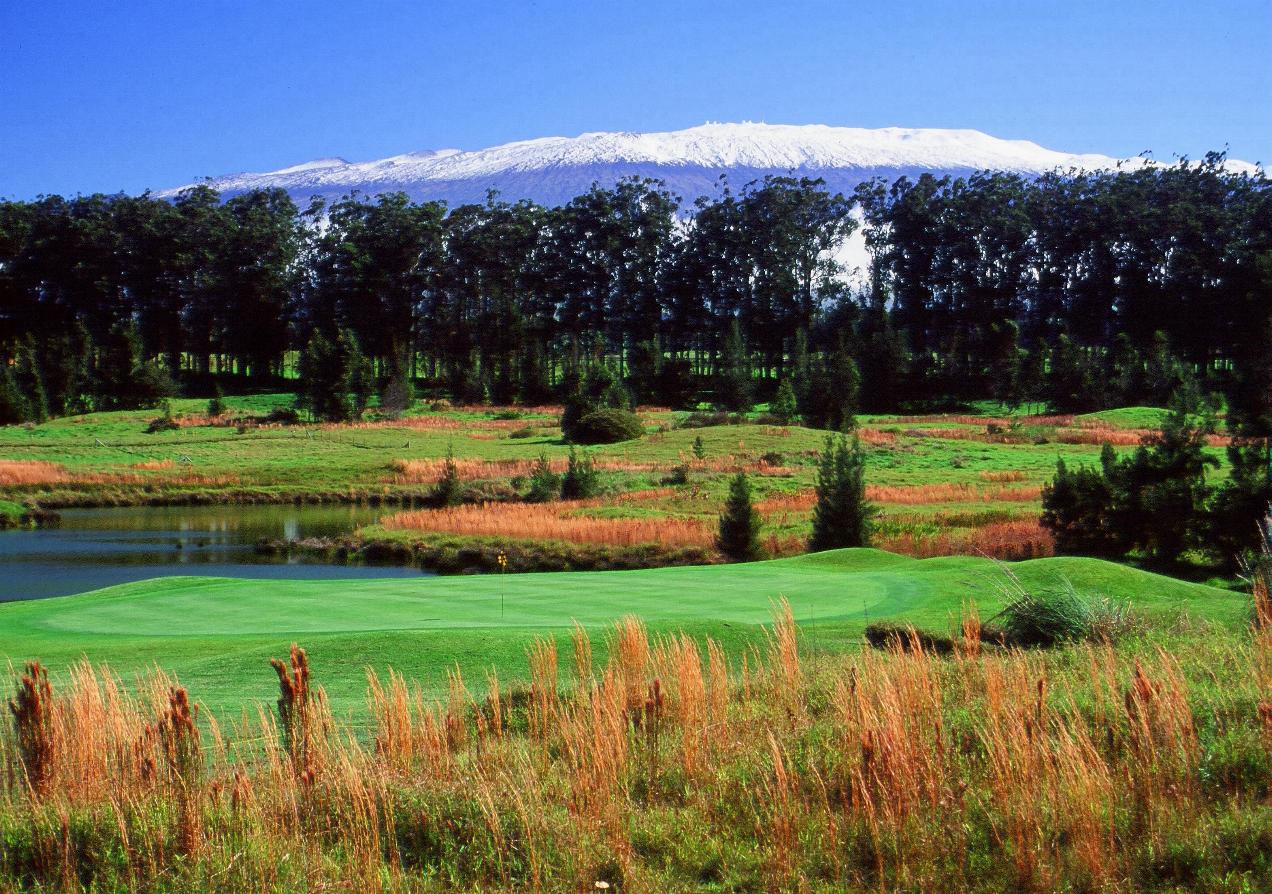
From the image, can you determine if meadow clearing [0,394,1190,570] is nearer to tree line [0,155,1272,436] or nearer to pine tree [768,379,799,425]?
pine tree [768,379,799,425]

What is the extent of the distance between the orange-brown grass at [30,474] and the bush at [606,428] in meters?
25.1

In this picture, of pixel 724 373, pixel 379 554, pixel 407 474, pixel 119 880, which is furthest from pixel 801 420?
pixel 119 880

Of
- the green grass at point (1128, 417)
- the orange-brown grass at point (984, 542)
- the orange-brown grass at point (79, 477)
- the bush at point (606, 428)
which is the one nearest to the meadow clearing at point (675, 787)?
the orange-brown grass at point (984, 542)

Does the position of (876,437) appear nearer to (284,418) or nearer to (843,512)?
(843,512)

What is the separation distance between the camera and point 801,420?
7300 centimetres

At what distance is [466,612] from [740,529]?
15.5 m

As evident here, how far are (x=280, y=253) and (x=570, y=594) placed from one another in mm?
101936

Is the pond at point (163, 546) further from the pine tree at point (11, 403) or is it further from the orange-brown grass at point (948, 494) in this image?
the pine tree at point (11, 403)

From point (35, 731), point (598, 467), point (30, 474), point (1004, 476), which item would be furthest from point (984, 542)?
point (30, 474)

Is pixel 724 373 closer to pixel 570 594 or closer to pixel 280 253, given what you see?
pixel 280 253

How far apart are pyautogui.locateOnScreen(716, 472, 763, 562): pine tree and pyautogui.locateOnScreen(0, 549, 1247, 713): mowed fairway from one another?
8.72 m

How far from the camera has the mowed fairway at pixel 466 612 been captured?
11.5 metres

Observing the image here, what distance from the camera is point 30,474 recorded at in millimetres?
50125

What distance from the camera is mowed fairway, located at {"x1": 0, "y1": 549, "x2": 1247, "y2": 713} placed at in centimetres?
1148
